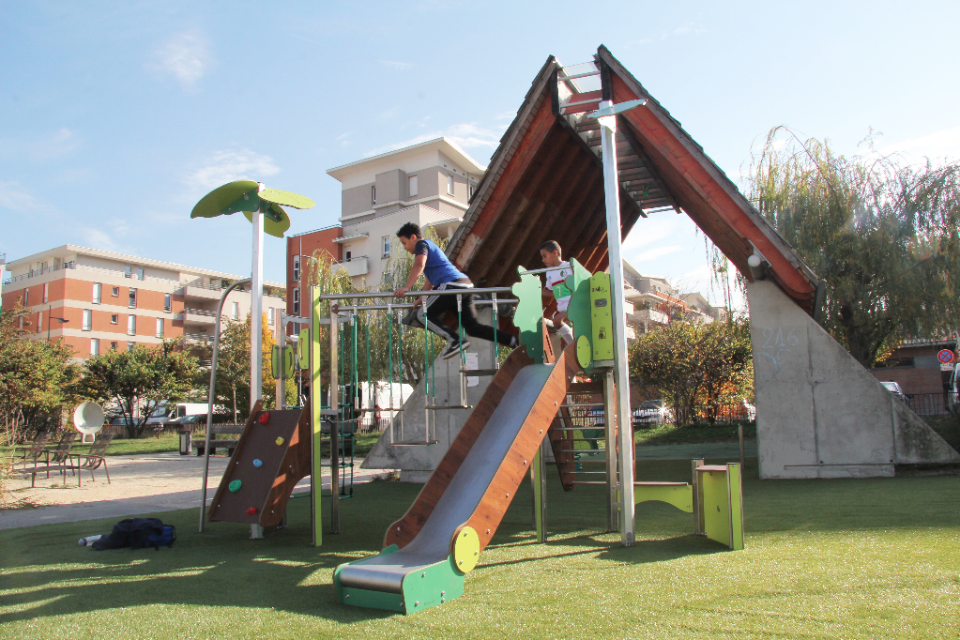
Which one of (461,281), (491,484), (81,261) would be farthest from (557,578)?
(81,261)

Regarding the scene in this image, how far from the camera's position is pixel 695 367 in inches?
855

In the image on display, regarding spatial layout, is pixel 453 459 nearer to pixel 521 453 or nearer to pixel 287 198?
pixel 521 453

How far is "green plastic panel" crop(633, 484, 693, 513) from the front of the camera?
5.88 m

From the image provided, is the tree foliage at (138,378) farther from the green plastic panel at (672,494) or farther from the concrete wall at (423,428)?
the green plastic panel at (672,494)

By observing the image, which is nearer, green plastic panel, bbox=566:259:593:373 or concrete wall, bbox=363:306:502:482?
green plastic panel, bbox=566:259:593:373

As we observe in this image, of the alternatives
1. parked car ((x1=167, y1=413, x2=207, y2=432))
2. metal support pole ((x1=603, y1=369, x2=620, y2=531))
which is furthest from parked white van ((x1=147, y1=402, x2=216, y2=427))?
metal support pole ((x1=603, y1=369, x2=620, y2=531))

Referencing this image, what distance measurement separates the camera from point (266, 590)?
449 cm

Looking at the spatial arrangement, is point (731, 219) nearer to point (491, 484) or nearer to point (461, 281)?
point (461, 281)

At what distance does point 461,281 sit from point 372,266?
4161cm

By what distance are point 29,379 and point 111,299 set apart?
2993cm

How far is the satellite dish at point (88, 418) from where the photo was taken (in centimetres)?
1465

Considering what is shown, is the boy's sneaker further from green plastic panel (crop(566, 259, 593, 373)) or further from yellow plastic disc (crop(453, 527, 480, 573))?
yellow plastic disc (crop(453, 527, 480, 573))

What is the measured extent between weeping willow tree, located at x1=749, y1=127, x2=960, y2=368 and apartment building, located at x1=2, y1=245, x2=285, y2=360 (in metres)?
43.6

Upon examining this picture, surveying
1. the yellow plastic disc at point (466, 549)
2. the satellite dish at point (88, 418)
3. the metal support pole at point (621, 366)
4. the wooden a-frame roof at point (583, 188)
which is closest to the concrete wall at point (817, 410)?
the wooden a-frame roof at point (583, 188)
